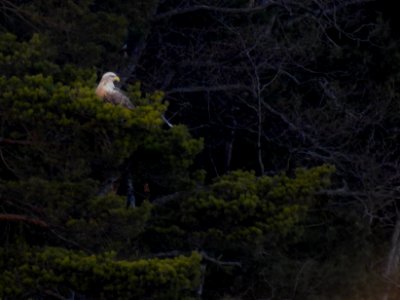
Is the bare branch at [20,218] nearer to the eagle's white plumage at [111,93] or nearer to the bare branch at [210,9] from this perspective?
the eagle's white plumage at [111,93]

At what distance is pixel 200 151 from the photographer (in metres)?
13.1

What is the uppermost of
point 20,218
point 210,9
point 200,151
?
point 210,9

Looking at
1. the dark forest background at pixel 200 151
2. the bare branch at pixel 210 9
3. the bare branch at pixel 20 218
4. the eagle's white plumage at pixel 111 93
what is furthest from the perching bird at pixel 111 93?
the bare branch at pixel 210 9

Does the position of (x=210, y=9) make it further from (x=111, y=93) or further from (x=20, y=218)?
(x=20, y=218)

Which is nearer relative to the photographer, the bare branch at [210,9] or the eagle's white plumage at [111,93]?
the eagle's white plumage at [111,93]

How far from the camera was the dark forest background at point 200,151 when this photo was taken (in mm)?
11828

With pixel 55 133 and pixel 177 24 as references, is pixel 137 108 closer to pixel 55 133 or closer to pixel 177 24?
pixel 55 133

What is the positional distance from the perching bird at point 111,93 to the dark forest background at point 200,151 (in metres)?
0.14

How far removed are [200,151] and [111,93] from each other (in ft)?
→ 5.08

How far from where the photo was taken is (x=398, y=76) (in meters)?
19.2

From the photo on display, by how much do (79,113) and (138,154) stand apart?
1495mm

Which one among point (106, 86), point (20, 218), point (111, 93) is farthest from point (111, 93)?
point (20, 218)

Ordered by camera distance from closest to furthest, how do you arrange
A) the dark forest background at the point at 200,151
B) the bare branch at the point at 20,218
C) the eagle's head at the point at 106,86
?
1. the dark forest background at the point at 200,151
2. the eagle's head at the point at 106,86
3. the bare branch at the point at 20,218

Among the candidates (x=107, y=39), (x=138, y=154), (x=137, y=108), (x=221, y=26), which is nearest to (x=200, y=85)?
(x=221, y=26)
